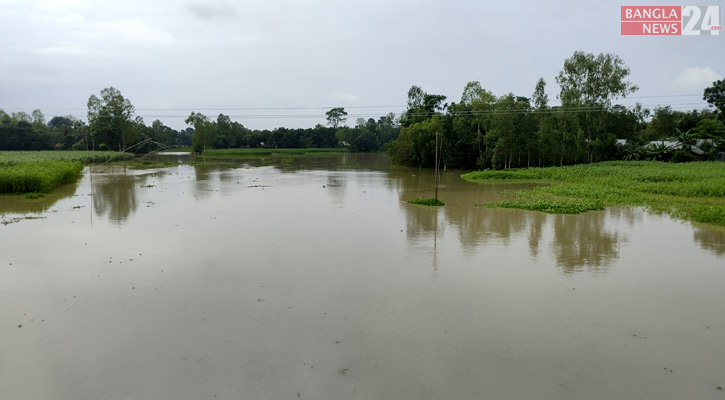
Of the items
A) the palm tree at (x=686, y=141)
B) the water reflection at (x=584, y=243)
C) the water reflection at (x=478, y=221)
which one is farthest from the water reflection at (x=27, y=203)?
the palm tree at (x=686, y=141)

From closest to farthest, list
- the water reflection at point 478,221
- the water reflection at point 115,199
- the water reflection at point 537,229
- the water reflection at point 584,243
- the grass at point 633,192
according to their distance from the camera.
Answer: the water reflection at point 584,243, the water reflection at point 537,229, the water reflection at point 478,221, the water reflection at point 115,199, the grass at point 633,192

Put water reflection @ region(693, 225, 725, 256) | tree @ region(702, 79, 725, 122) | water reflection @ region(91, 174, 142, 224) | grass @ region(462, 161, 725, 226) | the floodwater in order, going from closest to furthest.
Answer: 1. the floodwater
2. water reflection @ region(693, 225, 725, 256)
3. water reflection @ region(91, 174, 142, 224)
4. grass @ region(462, 161, 725, 226)
5. tree @ region(702, 79, 725, 122)

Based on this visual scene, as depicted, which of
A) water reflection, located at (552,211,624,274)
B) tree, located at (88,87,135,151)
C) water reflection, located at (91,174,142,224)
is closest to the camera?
water reflection, located at (552,211,624,274)

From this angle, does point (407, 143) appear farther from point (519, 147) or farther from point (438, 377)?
point (438, 377)

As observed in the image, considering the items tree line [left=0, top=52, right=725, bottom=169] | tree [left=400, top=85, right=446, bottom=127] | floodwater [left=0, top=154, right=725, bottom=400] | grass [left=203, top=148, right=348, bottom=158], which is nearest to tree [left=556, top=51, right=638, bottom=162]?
tree line [left=0, top=52, right=725, bottom=169]

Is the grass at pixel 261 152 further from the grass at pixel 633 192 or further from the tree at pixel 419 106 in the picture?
the grass at pixel 633 192

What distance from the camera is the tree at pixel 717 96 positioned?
2031 inches

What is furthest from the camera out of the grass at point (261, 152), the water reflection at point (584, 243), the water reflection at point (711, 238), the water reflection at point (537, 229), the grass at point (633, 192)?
the grass at point (261, 152)

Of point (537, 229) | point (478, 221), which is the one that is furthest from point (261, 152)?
point (537, 229)

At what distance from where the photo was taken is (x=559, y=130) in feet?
135

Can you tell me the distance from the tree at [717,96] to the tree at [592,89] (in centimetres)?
1762

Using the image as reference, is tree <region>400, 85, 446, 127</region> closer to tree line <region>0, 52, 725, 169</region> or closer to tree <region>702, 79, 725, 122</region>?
tree line <region>0, 52, 725, 169</region>

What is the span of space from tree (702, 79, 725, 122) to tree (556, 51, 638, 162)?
57.8 feet

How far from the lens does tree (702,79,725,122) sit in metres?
51.6
